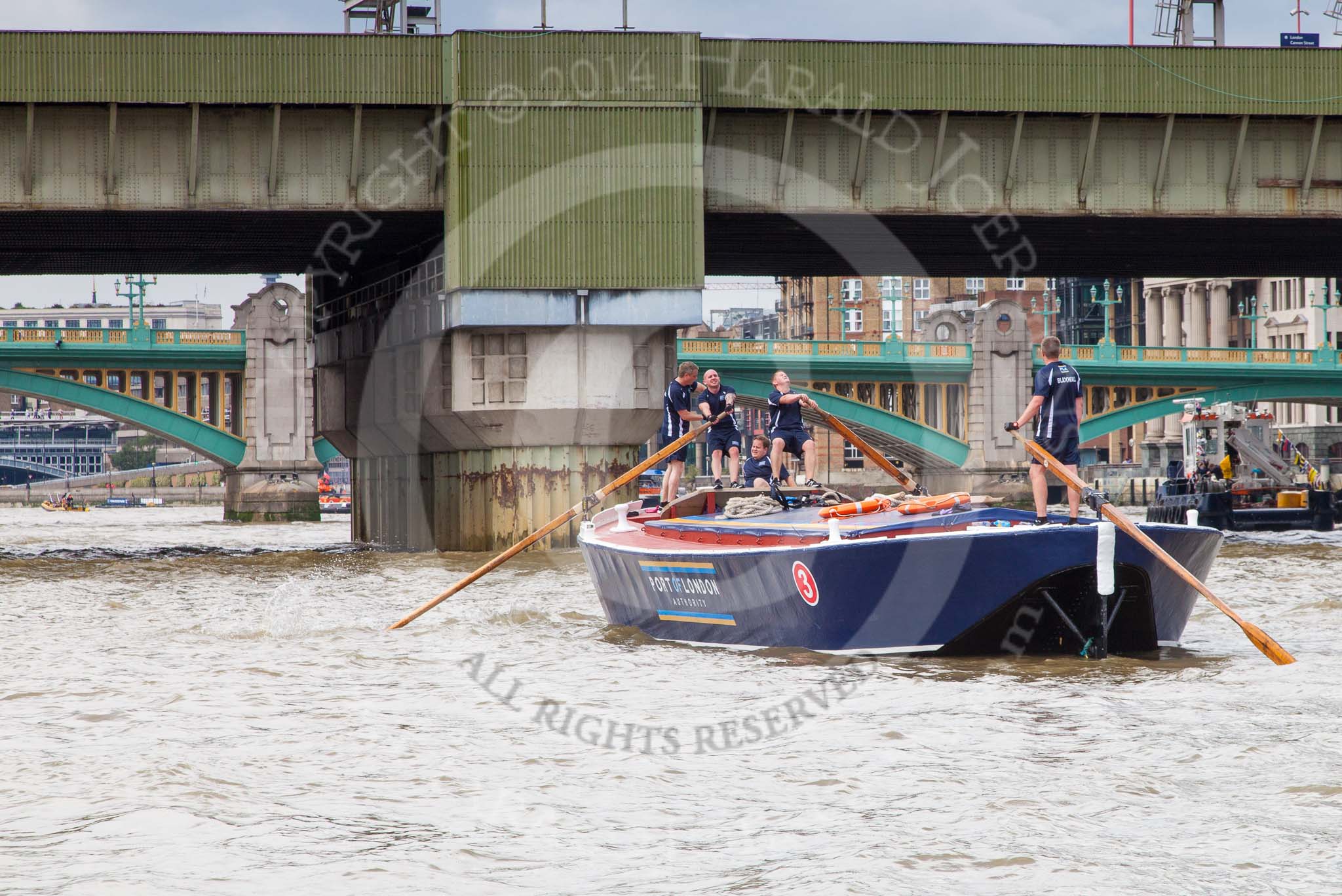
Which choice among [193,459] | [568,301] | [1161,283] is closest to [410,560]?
[568,301]

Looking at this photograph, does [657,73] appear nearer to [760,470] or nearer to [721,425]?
[721,425]

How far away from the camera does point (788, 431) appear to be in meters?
19.5

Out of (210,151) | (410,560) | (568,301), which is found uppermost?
(210,151)

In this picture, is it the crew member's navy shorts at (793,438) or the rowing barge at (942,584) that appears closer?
the rowing barge at (942,584)

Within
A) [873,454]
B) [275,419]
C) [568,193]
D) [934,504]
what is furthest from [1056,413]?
[275,419]

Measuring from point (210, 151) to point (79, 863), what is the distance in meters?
25.7

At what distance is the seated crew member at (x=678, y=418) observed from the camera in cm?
2097

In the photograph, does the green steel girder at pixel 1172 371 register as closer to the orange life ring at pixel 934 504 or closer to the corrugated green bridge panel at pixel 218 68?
the corrugated green bridge panel at pixel 218 68

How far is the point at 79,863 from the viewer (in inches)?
339

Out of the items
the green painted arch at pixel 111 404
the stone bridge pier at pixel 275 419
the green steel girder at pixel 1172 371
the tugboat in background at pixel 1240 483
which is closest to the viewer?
the tugboat in background at pixel 1240 483

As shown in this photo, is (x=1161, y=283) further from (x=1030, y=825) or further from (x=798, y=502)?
(x=1030, y=825)

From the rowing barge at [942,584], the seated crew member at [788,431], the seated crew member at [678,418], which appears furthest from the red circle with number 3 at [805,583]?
the seated crew member at [678,418]

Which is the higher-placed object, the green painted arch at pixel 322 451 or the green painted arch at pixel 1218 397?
the green painted arch at pixel 1218 397

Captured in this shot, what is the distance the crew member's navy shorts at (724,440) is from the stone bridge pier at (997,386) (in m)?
50.8
